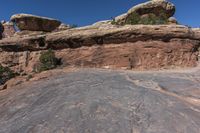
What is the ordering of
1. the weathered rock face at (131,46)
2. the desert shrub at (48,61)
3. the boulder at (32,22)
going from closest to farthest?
the weathered rock face at (131,46)
the desert shrub at (48,61)
the boulder at (32,22)

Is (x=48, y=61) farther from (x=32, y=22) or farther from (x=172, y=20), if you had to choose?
(x=172, y=20)

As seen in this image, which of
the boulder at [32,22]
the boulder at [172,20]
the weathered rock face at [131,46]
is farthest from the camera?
the boulder at [32,22]

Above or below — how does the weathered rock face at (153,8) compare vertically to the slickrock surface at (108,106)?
above

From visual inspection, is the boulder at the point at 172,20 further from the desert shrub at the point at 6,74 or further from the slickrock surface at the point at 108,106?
the desert shrub at the point at 6,74

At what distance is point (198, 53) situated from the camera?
1672cm

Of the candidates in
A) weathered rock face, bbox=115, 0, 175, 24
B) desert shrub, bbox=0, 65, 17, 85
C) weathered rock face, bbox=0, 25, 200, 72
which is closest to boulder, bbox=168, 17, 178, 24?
weathered rock face, bbox=115, 0, 175, 24

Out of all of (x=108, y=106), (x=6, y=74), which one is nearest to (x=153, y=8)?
(x=6, y=74)

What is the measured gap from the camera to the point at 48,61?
17.6m

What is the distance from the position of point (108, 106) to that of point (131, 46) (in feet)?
29.7

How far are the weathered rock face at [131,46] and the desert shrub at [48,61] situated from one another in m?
0.50

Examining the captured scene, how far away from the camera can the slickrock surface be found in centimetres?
688

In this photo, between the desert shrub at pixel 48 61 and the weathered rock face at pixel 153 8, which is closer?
the desert shrub at pixel 48 61

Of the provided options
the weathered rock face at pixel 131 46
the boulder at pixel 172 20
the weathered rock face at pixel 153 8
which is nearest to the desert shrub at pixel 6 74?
the weathered rock face at pixel 131 46

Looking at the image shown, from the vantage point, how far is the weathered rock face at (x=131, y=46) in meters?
16.2
